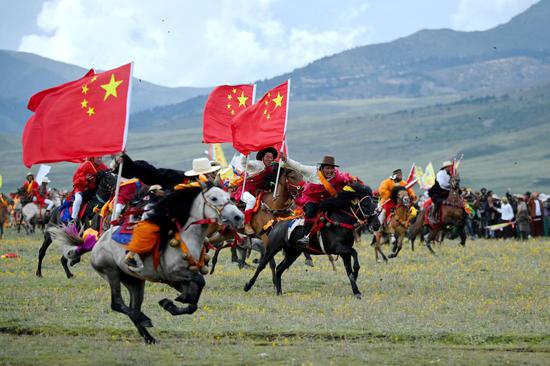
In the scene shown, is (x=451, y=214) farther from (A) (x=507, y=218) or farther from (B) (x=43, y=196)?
(B) (x=43, y=196)

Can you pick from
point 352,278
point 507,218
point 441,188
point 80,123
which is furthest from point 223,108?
point 507,218

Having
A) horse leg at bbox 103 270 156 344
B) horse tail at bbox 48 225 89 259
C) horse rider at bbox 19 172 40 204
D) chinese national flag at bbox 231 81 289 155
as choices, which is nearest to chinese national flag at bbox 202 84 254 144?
chinese national flag at bbox 231 81 289 155

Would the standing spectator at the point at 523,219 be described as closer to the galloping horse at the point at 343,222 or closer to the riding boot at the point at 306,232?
the galloping horse at the point at 343,222

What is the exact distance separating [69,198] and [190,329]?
29.8ft

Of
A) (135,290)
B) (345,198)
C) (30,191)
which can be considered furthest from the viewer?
(30,191)

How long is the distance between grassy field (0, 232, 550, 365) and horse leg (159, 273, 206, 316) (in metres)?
0.44

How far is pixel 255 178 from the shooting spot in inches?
832

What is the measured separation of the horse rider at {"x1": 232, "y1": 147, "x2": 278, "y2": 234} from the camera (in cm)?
2102

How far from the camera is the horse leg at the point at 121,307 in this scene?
1267cm

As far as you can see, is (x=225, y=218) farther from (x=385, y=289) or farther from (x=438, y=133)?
(x=438, y=133)

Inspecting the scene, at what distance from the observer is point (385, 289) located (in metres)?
19.3

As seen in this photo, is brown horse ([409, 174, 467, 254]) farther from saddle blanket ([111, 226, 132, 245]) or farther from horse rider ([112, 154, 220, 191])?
saddle blanket ([111, 226, 132, 245])

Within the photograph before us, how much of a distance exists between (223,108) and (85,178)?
14.1ft

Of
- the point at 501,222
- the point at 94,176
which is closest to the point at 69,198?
the point at 94,176
